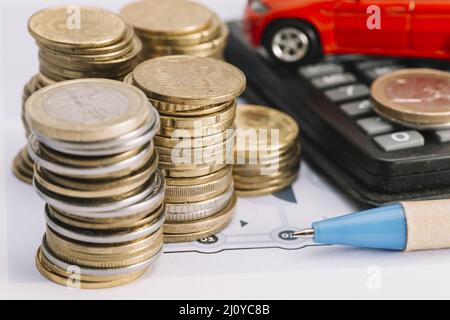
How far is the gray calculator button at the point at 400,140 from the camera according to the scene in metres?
0.91

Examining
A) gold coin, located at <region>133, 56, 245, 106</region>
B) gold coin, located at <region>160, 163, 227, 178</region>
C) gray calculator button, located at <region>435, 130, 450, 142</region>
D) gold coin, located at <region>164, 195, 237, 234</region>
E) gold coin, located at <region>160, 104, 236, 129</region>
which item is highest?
gold coin, located at <region>133, 56, 245, 106</region>

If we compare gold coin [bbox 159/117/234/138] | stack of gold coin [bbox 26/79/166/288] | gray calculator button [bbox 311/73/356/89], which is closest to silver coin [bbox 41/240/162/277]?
stack of gold coin [bbox 26/79/166/288]

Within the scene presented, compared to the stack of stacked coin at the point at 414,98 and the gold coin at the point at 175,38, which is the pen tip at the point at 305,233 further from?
the gold coin at the point at 175,38

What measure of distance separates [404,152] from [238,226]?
17 cm

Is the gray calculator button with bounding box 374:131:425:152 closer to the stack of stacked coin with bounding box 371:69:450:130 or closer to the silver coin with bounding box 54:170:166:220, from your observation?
the stack of stacked coin with bounding box 371:69:450:130

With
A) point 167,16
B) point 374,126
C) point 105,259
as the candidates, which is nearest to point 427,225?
point 374,126

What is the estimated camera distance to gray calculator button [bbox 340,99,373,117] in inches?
38.4

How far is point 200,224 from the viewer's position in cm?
A: 86

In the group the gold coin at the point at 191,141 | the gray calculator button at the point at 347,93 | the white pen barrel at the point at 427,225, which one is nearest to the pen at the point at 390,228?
the white pen barrel at the point at 427,225

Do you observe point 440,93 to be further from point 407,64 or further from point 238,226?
point 238,226

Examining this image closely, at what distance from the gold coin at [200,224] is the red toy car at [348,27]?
0.90 ft

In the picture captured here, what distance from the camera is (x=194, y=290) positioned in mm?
788

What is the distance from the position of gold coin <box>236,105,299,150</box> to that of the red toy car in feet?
0.31
